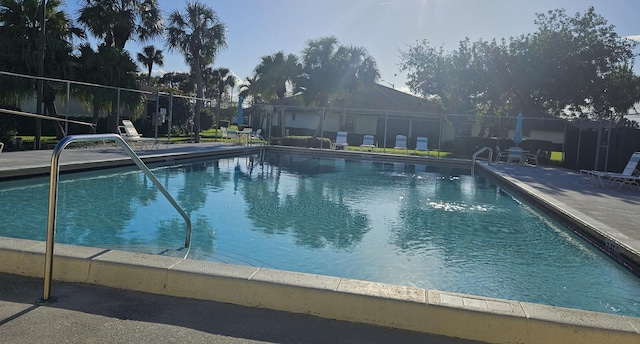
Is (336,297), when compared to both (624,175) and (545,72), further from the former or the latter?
(545,72)

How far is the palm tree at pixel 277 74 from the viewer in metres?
25.8

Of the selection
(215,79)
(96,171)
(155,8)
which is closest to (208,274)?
(96,171)

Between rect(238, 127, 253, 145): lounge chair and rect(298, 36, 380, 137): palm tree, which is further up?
rect(298, 36, 380, 137): palm tree

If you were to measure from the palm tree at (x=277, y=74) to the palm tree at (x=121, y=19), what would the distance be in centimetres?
612

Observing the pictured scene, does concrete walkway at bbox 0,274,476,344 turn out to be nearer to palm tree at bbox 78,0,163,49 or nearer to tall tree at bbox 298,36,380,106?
palm tree at bbox 78,0,163,49

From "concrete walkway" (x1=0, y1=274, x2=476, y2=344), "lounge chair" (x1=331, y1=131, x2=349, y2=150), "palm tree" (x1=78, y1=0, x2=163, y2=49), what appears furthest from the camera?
"lounge chair" (x1=331, y1=131, x2=349, y2=150)

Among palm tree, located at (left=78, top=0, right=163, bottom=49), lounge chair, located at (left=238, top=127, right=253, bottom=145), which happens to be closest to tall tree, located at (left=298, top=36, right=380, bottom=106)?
lounge chair, located at (left=238, top=127, right=253, bottom=145)

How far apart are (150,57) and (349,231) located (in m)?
41.3

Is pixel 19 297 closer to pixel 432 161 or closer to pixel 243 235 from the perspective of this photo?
pixel 243 235

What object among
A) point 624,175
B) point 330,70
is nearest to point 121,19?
point 330,70

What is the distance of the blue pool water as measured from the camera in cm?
514

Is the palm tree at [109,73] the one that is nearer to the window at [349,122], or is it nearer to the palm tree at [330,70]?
the palm tree at [330,70]

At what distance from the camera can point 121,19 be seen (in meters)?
19.7

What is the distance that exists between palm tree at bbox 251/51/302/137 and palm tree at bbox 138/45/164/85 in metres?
20.7
